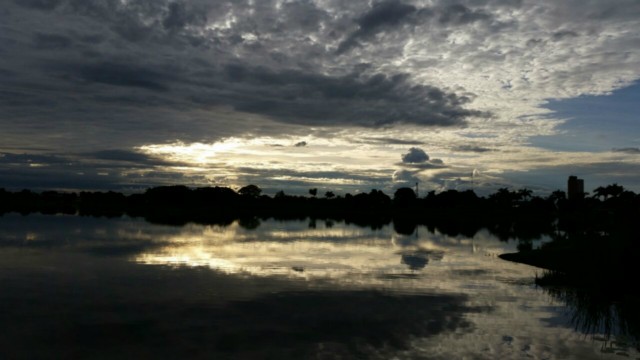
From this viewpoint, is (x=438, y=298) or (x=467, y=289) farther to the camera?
(x=467, y=289)

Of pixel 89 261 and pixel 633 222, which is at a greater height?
pixel 633 222

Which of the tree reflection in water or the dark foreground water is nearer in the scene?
the dark foreground water

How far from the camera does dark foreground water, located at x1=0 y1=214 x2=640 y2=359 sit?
18219mm

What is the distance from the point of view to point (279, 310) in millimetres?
24109

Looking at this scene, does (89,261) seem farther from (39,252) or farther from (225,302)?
(225,302)

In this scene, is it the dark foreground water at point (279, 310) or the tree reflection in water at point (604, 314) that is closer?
the dark foreground water at point (279, 310)

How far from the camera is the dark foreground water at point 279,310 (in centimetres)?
1822

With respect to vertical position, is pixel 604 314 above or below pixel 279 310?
above

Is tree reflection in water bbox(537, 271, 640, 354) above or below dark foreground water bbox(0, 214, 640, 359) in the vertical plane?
above

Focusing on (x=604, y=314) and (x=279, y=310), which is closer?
(x=604, y=314)

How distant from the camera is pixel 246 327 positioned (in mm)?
20828

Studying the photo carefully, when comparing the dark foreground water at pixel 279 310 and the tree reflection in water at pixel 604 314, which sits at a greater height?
the tree reflection in water at pixel 604 314

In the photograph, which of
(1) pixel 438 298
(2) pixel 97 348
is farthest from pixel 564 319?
(2) pixel 97 348

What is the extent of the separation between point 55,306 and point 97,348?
775 cm
